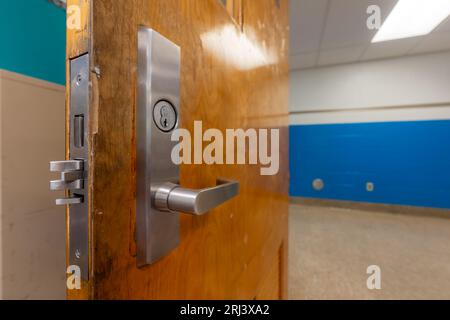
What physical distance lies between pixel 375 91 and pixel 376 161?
99 centimetres

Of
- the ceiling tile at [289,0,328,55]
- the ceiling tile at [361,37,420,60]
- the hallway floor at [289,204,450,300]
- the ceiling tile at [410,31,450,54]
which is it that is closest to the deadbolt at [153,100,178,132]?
the hallway floor at [289,204,450,300]

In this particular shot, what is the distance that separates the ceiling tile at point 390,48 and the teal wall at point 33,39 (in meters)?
3.13

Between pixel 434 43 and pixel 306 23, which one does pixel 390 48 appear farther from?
pixel 306 23

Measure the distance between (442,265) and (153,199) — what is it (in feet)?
7.99

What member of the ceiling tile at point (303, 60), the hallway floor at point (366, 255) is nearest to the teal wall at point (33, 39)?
the hallway floor at point (366, 255)

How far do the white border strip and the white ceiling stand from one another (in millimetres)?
723

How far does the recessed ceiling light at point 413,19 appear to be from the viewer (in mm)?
1800

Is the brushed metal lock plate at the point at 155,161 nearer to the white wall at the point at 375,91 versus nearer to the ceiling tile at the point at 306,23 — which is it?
the ceiling tile at the point at 306,23

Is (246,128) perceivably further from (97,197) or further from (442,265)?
(442,265)

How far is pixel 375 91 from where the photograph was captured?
115 inches

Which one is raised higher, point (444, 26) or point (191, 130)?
point (444, 26)

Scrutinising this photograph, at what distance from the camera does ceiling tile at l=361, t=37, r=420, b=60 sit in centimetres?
245

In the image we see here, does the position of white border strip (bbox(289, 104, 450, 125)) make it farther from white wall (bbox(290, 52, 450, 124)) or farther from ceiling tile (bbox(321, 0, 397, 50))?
ceiling tile (bbox(321, 0, 397, 50))

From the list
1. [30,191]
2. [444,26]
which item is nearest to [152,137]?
[30,191]
